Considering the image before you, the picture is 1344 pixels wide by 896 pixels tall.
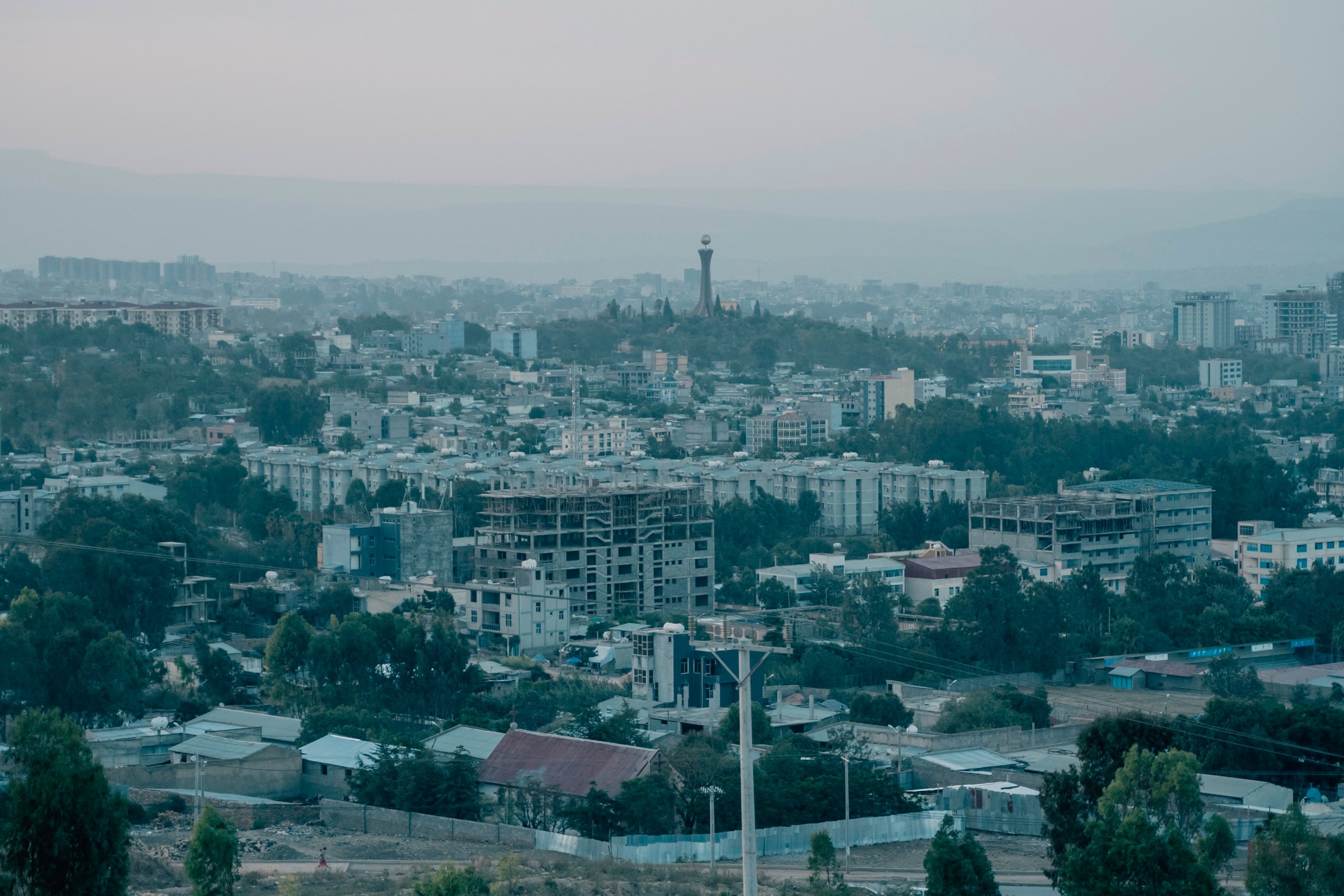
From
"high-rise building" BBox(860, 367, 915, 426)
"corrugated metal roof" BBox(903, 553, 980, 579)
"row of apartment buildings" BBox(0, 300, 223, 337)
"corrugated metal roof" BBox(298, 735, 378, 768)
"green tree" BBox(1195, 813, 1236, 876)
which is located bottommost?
"corrugated metal roof" BBox(298, 735, 378, 768)

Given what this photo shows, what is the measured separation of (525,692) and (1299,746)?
545 centimetres

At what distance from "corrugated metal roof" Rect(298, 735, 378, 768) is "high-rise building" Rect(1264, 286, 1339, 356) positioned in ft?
174

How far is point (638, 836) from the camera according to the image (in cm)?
1072

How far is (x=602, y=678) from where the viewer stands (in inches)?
635

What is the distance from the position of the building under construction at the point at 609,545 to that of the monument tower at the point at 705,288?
41258 millimetres

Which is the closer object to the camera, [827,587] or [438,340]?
[827,587]

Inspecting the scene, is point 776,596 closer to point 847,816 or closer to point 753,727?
point 753,727

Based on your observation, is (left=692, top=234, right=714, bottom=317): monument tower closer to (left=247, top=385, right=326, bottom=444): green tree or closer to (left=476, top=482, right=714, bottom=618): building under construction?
(left=247, top=385, right=326, bottom=444): green tree

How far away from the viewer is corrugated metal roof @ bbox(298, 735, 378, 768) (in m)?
12.1

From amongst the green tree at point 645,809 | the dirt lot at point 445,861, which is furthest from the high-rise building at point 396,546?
the green tree at point 645,809

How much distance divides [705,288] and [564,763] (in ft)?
168

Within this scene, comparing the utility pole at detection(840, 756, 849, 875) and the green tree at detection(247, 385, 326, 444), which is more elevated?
the green tree at detection(247, 385, 326, 444)

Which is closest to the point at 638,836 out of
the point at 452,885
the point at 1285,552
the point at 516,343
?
the point at 452,885

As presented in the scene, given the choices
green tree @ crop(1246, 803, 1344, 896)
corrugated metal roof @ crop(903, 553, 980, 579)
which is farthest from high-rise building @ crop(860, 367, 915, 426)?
green tree @ crop(1246, 803, 1344, 896)
